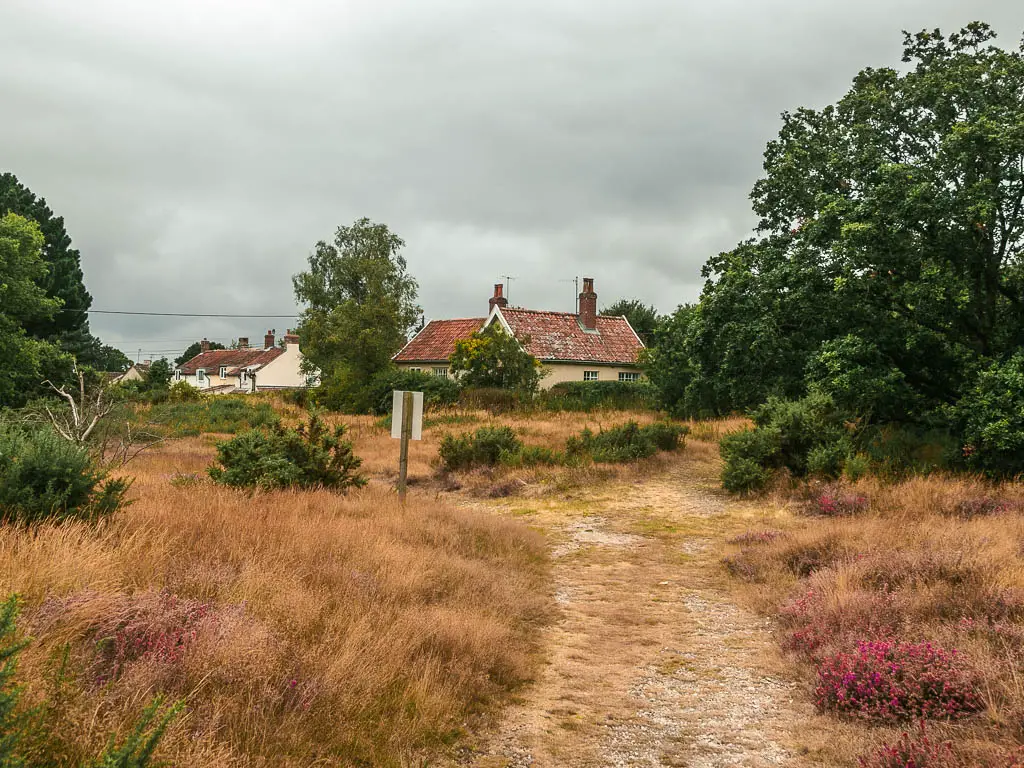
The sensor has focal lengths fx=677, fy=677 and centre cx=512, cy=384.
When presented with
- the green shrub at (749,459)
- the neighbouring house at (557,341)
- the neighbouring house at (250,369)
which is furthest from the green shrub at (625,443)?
the neighbouring house at (250,369)

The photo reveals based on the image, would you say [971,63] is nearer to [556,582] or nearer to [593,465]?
[593,465]

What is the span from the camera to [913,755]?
3.78 meters

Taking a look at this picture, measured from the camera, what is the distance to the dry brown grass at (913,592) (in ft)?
14.1

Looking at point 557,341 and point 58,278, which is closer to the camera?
point 58,278

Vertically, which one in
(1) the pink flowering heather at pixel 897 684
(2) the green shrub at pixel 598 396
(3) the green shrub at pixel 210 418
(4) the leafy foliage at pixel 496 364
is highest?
(4) the leafy foliage at pixel 496 364

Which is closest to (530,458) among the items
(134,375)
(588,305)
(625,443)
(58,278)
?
(625,443)

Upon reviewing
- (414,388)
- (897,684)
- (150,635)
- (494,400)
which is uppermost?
(414,388)

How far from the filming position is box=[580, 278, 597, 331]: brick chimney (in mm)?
49375

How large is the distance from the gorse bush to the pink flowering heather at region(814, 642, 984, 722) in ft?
14.4

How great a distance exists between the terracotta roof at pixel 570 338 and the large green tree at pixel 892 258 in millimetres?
26321

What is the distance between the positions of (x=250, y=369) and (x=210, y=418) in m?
46.0

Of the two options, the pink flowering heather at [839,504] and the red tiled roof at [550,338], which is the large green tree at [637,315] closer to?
the red tiled roof at [550,338]

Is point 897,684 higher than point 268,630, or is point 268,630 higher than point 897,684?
point 268,630

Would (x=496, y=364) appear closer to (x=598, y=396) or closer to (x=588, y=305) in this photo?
(x=598, y=396)
